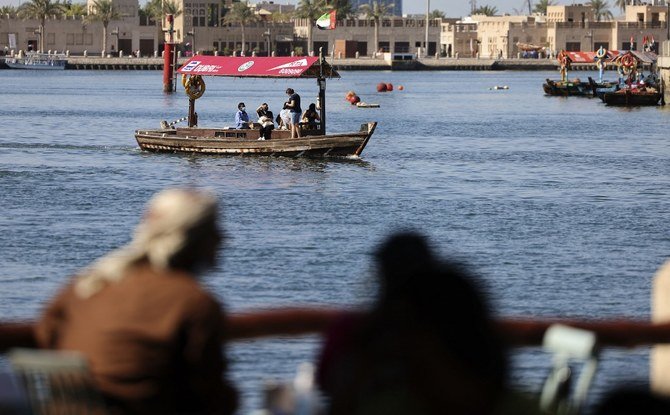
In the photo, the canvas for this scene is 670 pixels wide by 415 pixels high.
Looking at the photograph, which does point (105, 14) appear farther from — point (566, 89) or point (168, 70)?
point (566, 89)

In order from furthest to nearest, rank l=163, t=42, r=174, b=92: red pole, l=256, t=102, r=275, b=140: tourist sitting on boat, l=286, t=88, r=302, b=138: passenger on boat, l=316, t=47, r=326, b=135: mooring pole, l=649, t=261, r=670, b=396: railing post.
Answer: l=163, t=42, r=174, b=92: red pole
l=256, t=102, r=275, b=140: tourist sitting on boat
l=316, t=47, r=326, b=135: mooring pole
l=286, t=88, r=302, b=138: passenger on boat
l=649, t=261, r=670, b=396: railing post

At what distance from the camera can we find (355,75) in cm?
18350

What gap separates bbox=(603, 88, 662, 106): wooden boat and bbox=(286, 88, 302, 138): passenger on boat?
47.2 m

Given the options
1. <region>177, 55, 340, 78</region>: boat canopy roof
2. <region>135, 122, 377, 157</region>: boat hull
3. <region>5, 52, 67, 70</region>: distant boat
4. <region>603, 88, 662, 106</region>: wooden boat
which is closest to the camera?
<region>135, 122, 377, 157</region>: boat hull

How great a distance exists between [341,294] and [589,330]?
606 inches

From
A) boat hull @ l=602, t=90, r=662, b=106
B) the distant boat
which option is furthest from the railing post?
the distant boat

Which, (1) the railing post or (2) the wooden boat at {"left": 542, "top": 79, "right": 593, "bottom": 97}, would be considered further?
(2) the wooden boat at {"left": 542, "top": 79, "right": 593, "bottom": 97}

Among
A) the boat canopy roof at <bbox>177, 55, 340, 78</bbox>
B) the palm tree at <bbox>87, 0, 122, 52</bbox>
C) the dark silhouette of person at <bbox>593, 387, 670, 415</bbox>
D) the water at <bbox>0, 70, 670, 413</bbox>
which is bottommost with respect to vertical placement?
the water at <bbox>0, 70, 670, 413</bbox>

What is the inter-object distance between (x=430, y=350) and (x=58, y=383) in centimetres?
129

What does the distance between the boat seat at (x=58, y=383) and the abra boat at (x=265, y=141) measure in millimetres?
35535

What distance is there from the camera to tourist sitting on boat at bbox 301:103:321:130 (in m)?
41.9

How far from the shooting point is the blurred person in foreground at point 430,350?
174 inches

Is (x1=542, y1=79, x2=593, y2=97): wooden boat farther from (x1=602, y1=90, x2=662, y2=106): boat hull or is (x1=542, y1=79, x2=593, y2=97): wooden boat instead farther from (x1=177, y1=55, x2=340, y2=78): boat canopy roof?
(x1=177, y1=55, x2=340, y2=78): boat canopy roof

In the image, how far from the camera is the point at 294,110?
133 ft
